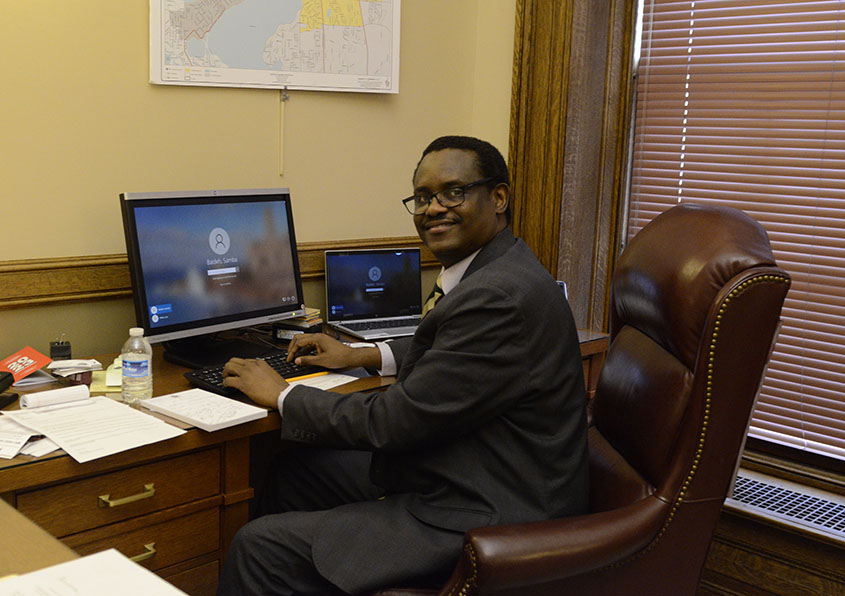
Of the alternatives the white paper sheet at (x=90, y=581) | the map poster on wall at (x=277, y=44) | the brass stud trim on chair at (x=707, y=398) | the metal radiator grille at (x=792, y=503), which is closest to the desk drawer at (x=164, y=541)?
the white paper sheet at (x=90, y=581)

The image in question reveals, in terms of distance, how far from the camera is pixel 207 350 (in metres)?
2.40

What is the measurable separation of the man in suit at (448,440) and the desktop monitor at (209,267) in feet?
1.56

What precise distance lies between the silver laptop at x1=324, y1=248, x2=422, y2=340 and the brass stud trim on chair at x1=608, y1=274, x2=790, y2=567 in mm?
1202

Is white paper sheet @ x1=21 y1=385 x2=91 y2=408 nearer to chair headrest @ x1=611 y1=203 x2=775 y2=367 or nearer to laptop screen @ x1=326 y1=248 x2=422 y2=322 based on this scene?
laptop screen @ x1=326 y1=248 x2=422 y2=322

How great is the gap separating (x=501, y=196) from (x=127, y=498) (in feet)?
3.42

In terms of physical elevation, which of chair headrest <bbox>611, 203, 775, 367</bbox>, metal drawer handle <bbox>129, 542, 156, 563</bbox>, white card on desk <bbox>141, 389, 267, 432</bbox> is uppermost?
chair headrest <bbox>611, 203, 775, 367</bbox>

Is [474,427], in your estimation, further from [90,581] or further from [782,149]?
[782,149]

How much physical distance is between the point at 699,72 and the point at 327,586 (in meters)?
2.12

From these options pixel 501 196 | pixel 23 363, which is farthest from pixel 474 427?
pixel 23 363

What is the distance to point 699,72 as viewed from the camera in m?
2.96

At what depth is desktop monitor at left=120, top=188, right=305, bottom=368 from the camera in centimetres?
220

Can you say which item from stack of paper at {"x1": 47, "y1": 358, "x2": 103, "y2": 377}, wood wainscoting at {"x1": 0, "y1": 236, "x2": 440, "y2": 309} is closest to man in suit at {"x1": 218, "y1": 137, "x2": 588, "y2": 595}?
stack of paper at {"x1": 47, "y1": 358, "x2": 103, "y2": 377}

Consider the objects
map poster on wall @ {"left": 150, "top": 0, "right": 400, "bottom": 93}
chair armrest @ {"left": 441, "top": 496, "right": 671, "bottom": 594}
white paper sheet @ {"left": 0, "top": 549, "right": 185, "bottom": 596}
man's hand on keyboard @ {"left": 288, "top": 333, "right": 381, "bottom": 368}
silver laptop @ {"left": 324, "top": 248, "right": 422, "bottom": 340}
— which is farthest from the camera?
silver laptop @ {"left": 324, "top": 248, "right": 422, "bottom": 340}

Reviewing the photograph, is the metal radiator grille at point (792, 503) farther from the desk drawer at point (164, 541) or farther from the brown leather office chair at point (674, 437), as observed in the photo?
the desk drawer at point (164, 541)
